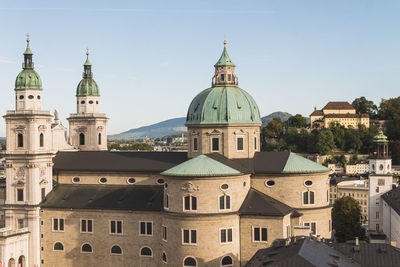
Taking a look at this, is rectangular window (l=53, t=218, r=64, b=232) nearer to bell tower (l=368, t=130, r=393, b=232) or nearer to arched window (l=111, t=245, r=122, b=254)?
arched window (l=111, t=245, r=122, b=254)

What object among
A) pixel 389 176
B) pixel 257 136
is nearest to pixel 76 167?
pixel 257 136

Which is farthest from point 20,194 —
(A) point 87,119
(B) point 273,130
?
(B) point 273,130

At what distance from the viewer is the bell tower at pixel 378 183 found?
9688 cm

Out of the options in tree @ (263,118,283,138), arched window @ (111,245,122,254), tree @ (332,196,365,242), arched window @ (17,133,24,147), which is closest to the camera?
arched window @ (111,245,122,254)

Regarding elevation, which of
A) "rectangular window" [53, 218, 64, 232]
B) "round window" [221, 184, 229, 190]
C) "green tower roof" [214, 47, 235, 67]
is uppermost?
"green tower roof" [214, 47, 235, 67]

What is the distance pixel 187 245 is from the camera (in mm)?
57406

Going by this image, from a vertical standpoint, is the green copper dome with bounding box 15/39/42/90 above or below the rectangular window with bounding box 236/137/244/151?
above

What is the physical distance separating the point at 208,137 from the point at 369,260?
945 inches

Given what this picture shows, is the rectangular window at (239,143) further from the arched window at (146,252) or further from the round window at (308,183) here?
the arched window at (146,252)

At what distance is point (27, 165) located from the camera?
67.3 meters

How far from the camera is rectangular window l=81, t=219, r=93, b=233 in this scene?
216 feet

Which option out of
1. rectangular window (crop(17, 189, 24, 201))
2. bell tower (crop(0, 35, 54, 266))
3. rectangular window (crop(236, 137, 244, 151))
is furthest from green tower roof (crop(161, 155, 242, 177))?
rectangular window (crop(17, 189, 24, 201))

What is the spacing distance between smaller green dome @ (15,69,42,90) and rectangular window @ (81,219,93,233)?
57.1 feet

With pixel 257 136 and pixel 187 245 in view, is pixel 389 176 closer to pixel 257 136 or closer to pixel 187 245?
pixel 257 136
